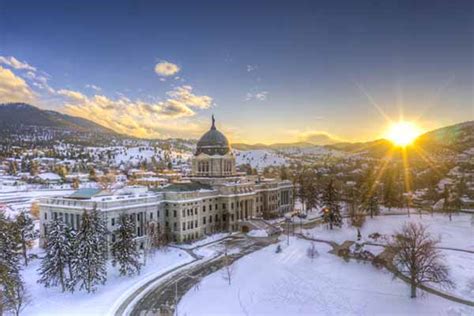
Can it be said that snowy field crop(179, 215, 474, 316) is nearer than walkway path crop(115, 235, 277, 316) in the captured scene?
Yes

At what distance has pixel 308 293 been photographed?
3547cm

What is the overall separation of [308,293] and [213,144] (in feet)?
144

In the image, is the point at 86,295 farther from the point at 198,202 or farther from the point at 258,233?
the point at 258,233

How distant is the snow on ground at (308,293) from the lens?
104 feet

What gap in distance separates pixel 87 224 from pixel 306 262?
26784mm

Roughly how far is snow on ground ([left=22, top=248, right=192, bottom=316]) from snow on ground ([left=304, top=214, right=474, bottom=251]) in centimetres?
3073

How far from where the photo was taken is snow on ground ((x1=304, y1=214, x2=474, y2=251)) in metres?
58.4

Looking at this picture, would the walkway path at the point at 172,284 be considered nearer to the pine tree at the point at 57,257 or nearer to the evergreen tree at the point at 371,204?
the pine tree at the point at 57,257

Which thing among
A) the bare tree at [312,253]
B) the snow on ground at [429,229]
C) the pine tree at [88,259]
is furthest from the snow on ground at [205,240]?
the pine tree at [88,259]

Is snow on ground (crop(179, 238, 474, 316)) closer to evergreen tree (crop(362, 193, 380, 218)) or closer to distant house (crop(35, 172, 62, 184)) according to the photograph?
evergreen tree (crop(362, 193, 380, 218))

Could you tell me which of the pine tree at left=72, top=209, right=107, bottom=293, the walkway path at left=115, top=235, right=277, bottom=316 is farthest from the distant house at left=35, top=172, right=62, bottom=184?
the pine tree at left=72, top=209, right=107, bottom=293

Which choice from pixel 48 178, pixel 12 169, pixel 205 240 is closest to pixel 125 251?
pixel 205 240

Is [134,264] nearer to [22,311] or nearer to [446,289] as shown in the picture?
[22,311]

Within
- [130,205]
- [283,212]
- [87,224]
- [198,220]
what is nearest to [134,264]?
[87,224]
